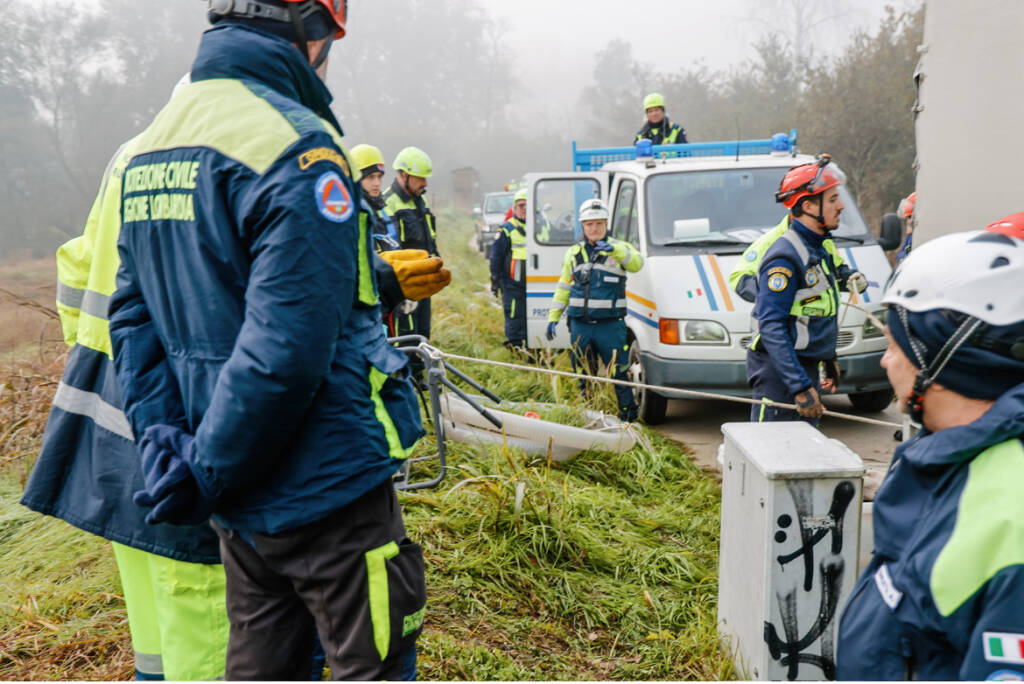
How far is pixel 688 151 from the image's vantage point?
812cm

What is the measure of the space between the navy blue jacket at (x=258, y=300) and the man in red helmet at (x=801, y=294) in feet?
8.79

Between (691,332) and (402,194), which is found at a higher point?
(402,194)

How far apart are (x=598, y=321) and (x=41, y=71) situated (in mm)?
12442

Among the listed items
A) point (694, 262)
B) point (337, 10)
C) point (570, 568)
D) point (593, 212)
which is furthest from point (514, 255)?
point (337, 10)

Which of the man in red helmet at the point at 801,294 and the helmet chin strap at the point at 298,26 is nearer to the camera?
the helmet chin strap at the point at 298,26

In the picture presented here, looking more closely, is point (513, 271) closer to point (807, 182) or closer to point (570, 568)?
point (807, 182)

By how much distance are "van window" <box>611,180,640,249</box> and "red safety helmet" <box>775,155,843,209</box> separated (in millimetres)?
2726

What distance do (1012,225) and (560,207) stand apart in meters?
5.61

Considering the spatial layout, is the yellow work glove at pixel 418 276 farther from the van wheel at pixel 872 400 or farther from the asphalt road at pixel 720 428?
the van wheel at pixel 872 400

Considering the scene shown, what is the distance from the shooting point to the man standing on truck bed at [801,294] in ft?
13.2

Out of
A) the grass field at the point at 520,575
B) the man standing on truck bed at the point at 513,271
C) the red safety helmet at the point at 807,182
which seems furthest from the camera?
the man standing on truck bed at the point at 513,271

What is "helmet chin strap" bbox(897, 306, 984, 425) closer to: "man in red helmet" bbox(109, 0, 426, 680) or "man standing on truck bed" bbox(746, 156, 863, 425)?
"man in red helmet" bbox(109, 0, 426, 680)

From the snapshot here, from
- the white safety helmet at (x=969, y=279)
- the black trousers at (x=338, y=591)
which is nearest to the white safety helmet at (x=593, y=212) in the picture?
the black trousers at (x=338, y=591)

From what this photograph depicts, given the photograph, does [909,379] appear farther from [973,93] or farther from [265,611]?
[973,93]
